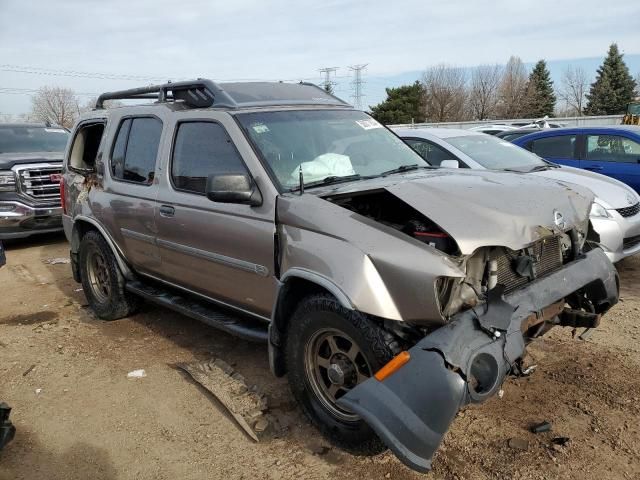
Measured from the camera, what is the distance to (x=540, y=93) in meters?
58.8

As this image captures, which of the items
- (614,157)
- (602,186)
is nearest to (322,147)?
(602,186)

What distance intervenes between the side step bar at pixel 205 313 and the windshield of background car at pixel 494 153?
12.9 ft

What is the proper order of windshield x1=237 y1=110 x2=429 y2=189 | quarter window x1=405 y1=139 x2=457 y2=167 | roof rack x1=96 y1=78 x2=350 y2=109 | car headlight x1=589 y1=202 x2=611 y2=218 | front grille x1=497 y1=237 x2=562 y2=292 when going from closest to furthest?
1. front grille x1=497 y1=237 x2=562 y2=292
2. windshield x1=237 y1=110 x2=429 y2=189
3. roof rack x1=96 y1=78 x2=350 y2=109
4. car headlight x1=589 y1=202 x2=611 y2=218
5. quarter window x1=405 y1=139 x2=457 y2=167

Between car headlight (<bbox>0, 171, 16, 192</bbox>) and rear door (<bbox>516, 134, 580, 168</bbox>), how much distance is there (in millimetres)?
8418

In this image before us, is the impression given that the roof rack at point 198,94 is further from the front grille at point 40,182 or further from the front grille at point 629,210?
the front grille at point 40,182

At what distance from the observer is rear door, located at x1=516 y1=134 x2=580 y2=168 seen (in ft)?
26.9

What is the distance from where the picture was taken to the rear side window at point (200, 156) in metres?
3.73

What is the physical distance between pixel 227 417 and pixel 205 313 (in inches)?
33.5

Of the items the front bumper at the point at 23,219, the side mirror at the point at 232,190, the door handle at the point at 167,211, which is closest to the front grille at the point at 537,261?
the side mirror at the point at 232,190

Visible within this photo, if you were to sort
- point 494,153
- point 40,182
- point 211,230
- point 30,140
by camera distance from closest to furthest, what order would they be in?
point 211,230 → point 494,153 → point 40,182 → point 30,140

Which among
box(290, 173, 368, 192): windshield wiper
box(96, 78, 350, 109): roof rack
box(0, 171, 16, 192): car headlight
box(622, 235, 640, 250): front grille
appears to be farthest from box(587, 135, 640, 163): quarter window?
box(0, 171, 16, 192): car headlight

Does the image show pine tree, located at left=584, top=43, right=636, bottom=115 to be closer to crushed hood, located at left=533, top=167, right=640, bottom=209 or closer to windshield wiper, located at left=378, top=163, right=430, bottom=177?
crushed hood, located at left=533, top=167, right=640, bottom=209

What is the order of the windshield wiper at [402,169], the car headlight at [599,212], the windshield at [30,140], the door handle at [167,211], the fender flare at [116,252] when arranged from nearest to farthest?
the windshield wiper at [402,169], the door handle at [167,211], the fender flare at [116,252], the car headlight at [599,212], the windshield at [30,140]

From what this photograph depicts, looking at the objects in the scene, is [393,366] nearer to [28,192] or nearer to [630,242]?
[630,242]
